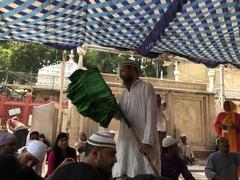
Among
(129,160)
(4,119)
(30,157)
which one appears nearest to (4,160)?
(30,157)

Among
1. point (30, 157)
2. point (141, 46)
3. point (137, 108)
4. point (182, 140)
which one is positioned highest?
point (141, 46)

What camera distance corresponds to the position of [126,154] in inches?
116

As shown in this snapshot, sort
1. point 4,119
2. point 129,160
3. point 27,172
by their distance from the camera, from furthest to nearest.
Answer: point 4,119
point 129,160
point 27,172

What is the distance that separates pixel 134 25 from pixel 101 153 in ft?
10.2

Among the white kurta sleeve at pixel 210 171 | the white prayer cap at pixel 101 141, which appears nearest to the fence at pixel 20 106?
the white kurta sleeve at pixel 210 171

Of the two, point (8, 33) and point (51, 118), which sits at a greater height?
point (8, 33)

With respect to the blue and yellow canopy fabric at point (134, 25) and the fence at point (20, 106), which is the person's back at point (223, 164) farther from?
the fence at point (20, 106)

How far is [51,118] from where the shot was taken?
8156 millimetres

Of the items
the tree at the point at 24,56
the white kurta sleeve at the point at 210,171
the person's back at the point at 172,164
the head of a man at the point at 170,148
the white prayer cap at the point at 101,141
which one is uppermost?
the tree at the point at 24,56

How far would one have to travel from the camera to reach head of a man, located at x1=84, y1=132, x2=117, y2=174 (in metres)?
1.76

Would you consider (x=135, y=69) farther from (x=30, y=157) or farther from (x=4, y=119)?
(x=4, y=119)

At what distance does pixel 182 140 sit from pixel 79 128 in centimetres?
442

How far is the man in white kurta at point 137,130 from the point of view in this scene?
9.39 ft

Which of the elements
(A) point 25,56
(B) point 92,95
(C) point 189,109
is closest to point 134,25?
(B) point 92,95
